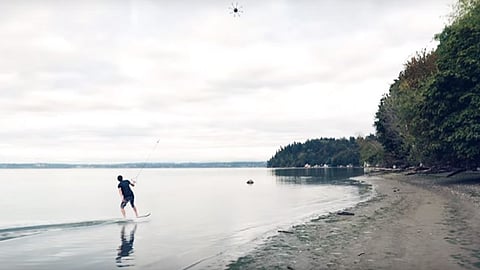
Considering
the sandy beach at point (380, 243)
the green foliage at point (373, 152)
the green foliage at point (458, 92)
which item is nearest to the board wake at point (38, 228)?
the sandy beach at point (380, 243)

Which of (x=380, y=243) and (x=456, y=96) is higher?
(x=456, y=96)

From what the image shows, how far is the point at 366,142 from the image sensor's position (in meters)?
135

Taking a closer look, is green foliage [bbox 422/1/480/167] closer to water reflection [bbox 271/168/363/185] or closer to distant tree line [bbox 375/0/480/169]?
distant tree line [bbox 375/0/480/169]

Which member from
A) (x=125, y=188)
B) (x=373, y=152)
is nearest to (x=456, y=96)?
(x=125, y=188)

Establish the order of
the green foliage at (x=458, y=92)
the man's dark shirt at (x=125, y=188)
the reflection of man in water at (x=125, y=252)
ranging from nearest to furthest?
the reflection of man in water at (x=125, y=252)
the man's dark shirt at (x=125, y=188)
the green foliage at (x=458, y=92)

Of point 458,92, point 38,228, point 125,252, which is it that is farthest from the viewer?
point 458,92

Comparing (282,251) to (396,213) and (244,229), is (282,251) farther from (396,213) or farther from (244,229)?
(396,213)

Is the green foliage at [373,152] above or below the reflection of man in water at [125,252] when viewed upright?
above

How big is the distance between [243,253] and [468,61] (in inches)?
1142

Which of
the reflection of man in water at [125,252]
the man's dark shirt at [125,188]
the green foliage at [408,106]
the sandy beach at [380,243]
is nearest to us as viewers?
the sandy beach at [380,243]

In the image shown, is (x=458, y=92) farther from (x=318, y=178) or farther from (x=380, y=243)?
(x=318, y=178)

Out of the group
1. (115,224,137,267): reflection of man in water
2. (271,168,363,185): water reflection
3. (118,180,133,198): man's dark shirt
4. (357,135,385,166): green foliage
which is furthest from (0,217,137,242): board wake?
(357,135,385,166): green foliage

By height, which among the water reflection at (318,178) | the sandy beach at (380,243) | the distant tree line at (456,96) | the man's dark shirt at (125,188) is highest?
the distant tree line at (456,96)

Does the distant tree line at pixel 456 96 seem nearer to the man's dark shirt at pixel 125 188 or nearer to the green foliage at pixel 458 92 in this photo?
the green foliage at pixel 458 92
